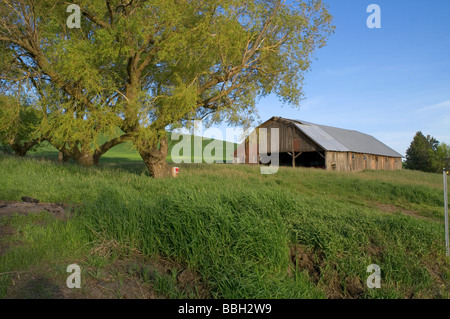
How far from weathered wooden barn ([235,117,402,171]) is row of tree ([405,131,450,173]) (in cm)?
2596

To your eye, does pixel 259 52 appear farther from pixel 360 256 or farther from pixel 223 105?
pixel 360 256

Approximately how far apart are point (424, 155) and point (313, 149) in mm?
45632

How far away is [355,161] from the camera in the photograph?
36719 millimetres

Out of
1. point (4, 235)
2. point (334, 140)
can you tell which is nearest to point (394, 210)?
point (4, 235)

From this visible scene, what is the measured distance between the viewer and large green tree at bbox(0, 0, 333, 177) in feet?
39.6

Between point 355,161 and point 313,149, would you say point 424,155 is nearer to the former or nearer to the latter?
point 355,161

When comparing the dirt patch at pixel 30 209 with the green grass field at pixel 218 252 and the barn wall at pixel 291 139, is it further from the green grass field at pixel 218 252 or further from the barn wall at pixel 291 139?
the barn wall at pixel 291 139

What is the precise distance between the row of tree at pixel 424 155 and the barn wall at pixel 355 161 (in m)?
17.7

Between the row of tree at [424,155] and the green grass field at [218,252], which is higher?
the row of tree at [424,155]

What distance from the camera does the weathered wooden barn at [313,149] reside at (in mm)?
32438

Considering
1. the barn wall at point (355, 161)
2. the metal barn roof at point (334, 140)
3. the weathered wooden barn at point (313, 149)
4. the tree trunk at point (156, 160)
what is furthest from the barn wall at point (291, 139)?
the tree trunk at point (156, 160)

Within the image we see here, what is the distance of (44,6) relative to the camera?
12.6 m
